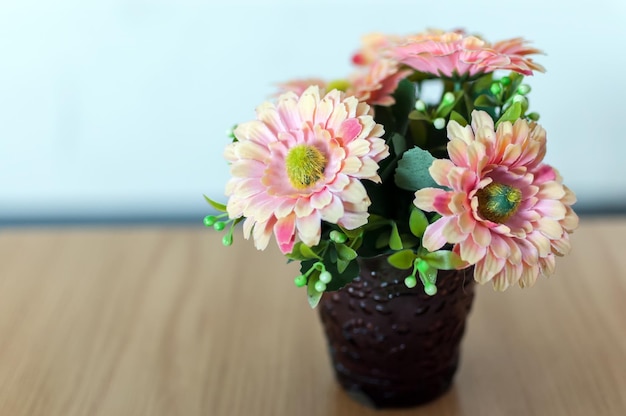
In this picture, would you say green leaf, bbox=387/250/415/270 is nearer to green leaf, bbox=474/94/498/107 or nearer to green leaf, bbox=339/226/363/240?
green leaf, bbox=339/226/363/240

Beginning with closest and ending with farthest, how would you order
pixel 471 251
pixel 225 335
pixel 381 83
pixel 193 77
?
pixel 471 251, pixel 381 83, pixel 225 335, pixel 193 77

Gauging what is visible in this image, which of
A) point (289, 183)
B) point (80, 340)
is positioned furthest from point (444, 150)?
point (80, 340)

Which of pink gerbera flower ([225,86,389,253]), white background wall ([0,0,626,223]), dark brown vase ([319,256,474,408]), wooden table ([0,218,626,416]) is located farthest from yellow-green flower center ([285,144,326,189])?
white background wall ([0,0,626,223])

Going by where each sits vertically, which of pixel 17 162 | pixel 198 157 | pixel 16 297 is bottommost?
pixel 16 297

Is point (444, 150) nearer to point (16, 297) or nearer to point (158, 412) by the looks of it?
point (158, 412)

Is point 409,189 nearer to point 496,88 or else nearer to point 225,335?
point 496,88

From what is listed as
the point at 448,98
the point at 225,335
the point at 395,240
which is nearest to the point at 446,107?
the point at 448,98

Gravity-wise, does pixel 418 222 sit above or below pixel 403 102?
below
